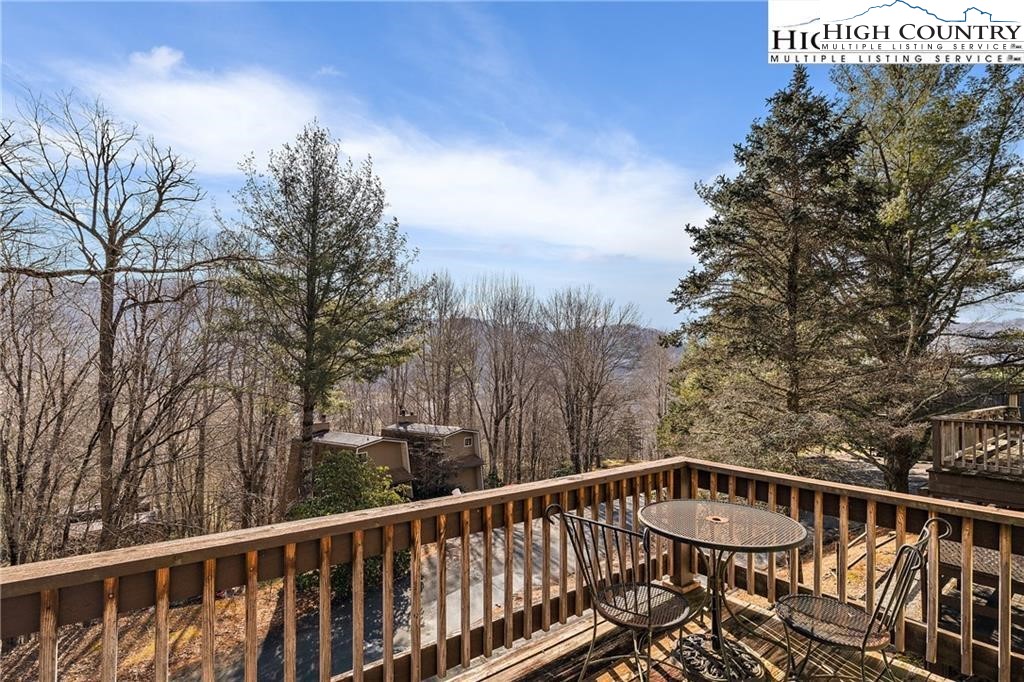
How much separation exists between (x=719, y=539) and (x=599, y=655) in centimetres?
100

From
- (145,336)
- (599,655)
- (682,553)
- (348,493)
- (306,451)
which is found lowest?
(348,493)

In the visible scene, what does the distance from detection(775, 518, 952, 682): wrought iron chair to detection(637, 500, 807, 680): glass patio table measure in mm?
261

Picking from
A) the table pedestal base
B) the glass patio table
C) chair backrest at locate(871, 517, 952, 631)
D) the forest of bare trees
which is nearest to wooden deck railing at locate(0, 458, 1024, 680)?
chair backrest at locate(871, 517, 952, 631)

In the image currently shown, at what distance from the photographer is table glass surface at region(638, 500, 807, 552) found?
2.13 meters

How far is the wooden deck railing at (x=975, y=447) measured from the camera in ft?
22.1

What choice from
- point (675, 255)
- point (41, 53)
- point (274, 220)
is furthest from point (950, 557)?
point (274, 220)

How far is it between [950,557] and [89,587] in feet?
16.8

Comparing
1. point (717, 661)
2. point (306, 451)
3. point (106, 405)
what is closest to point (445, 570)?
point (717, 661)

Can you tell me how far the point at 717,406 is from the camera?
31.6 ft

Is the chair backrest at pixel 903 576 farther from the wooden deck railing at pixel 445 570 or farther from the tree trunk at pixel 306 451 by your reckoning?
the tree trunk at pixel 306 451

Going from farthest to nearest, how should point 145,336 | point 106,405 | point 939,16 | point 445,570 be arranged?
point 145,336 < point 106,405 < point 939,16 < point 445,570

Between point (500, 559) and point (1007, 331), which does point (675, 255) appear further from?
point (500, 559)

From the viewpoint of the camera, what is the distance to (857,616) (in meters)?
2.28

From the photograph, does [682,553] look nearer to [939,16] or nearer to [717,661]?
[717,661]
